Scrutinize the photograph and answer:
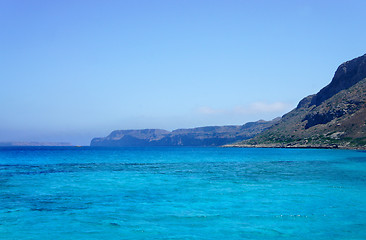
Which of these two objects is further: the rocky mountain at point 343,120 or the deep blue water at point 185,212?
the rocky mountain at point 343,120

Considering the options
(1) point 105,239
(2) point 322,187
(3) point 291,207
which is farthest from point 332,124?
(1) point 105,239

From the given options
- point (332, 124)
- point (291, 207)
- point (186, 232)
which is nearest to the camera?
point (186, 232)

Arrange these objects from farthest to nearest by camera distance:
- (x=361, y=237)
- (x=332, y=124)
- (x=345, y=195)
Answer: (x=332, y=124) → (x=345, y=195) → (x=361, y=237)

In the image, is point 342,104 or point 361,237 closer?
point 361,237

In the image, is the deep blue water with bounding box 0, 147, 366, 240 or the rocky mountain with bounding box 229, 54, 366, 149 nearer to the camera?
the deep blue water with bounding box 0, 147, 366, 240

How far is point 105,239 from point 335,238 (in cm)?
1073

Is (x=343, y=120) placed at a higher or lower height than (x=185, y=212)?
higher

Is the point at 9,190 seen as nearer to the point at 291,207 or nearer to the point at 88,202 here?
the point at 88,202

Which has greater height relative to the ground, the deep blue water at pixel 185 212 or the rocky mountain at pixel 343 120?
the rocky mountain at pixel 343 120

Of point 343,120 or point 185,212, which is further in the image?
point 343,120

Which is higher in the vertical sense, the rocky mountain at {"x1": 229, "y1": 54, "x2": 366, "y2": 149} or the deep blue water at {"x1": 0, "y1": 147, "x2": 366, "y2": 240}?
the rocky mountain at {"x1": 229, "y1": 54, "x2": 366, "y2": 149}

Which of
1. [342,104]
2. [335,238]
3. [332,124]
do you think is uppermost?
[342,104]

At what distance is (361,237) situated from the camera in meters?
15.0

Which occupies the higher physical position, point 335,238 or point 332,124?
point 332,124
